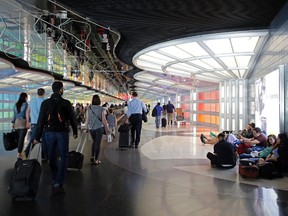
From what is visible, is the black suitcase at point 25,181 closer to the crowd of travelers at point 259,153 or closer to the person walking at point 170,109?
the crowd of travelers at point 259,153

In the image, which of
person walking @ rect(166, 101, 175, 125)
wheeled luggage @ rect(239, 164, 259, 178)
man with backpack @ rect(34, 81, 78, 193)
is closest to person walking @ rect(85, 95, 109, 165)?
man with backpack @ rect(34, 81, 78, 193)

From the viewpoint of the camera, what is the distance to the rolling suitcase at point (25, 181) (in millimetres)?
4414

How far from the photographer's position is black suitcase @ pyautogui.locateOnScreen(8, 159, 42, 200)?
4.41 m

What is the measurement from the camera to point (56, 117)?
487cm

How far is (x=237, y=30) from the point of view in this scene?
317 inches

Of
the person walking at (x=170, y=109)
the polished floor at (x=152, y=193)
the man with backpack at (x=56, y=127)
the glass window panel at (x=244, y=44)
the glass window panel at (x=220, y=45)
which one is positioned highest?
the glass window panel at (x=244, y=44)

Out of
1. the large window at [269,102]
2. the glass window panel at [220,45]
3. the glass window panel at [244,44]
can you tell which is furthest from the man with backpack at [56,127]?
the glass window panel at [244,44]

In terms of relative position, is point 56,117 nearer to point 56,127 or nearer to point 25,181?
point 56,127

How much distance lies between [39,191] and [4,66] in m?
11.0

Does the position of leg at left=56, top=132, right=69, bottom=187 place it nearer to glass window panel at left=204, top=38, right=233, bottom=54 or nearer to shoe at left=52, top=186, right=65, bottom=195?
shoe at left=52, top=186, right=65, bottom=195

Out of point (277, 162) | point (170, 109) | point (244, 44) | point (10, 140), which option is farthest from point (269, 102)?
point (170, 109)

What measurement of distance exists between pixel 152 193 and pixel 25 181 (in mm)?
1986

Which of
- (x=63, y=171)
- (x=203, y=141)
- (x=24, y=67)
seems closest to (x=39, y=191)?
(x=63, y=171)

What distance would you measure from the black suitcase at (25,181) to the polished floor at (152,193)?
14 centimetres
